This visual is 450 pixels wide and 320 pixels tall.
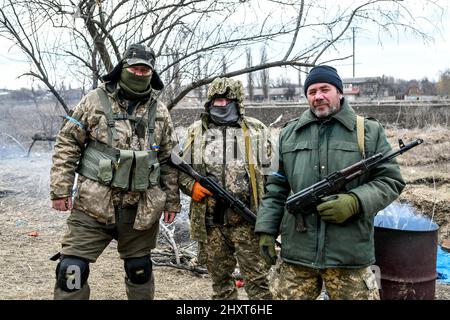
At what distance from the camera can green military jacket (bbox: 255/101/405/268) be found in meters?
2.50

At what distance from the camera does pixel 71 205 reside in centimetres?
314

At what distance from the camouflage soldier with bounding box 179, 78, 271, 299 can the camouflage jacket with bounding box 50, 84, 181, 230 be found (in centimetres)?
37

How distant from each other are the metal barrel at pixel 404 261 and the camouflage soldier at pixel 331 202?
825 mm

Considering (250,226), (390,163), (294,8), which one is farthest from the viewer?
(294,8)

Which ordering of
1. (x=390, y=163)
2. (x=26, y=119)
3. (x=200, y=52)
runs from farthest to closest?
(x=26, y=119) < (x=200, y=52) < (x=390, y=163)

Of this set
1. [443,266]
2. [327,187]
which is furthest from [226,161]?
[443,266]

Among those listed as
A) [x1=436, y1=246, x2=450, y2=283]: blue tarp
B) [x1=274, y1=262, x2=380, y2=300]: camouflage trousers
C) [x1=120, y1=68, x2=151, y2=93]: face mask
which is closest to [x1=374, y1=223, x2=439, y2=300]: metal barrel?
[x1=274, y1=262, x2=380, y2=300]: camouflage trousers

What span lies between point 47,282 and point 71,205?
1.88 meters

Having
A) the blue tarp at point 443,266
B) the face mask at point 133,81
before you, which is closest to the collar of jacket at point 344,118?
the face mask at point 133,81

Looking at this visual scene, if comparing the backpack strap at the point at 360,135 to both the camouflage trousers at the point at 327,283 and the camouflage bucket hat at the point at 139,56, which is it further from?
the camouflage bucket hat at the point at 139,56

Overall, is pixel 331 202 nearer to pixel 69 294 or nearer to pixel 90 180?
pixel 90 180

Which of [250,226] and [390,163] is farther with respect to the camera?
[250,226]

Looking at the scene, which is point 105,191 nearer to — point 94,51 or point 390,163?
point 390,163

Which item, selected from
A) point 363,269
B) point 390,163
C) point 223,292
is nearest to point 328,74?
point 390,163
